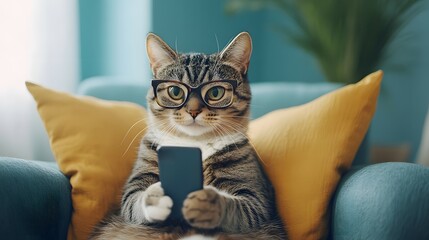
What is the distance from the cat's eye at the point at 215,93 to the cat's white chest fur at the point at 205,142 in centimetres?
9

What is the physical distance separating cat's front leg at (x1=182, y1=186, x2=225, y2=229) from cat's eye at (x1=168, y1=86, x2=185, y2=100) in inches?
6.9

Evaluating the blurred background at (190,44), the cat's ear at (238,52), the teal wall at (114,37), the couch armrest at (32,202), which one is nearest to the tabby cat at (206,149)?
the cat's ear at (238,52)

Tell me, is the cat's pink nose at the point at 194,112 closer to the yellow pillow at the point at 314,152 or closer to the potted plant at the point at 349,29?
the yellow pillow at the point at 314,152

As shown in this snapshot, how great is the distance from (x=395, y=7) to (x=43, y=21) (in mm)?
1272

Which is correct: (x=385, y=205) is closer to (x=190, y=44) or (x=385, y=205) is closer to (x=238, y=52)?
(x=238, y=52)

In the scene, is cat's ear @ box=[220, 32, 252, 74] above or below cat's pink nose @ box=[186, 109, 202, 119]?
above

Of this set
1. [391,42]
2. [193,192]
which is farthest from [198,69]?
[391,42]

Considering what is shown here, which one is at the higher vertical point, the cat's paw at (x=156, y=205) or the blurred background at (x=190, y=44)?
the blurred background at (x=190, y=44)

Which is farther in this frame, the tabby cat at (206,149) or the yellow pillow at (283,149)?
the yellow pillow at (283,149)

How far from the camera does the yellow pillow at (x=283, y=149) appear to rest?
1027 millimetres

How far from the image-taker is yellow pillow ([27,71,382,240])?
1027 mm

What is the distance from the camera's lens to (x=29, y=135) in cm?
166

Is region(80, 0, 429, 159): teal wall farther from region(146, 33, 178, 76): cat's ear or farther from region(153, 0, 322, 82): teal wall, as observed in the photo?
region(146, 33, 178, 76): cat's ear

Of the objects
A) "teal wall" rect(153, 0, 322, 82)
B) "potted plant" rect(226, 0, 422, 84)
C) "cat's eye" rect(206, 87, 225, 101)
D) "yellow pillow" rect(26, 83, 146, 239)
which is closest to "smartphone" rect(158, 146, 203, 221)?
"cat's eye" rect(206, 87, 225, 101)
